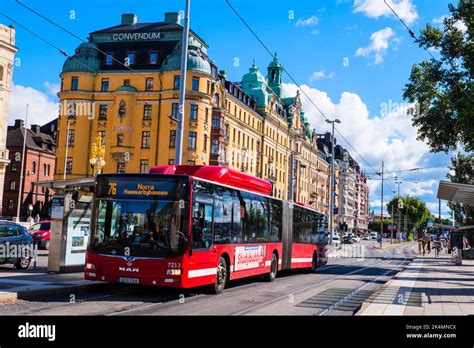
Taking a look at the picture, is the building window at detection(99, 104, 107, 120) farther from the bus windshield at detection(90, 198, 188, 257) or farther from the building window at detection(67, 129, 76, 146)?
the bus windshield at detection(90, 198, 188, 257)

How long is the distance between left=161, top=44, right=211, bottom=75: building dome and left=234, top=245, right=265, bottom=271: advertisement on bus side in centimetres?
4305

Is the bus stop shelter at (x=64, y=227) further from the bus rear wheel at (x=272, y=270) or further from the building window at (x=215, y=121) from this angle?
the building window at (x=215, y=121)

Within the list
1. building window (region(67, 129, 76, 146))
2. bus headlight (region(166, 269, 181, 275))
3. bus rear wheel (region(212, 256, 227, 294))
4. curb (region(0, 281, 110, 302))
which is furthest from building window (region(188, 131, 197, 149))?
bus headlight (region(166, 269, 181, 275))

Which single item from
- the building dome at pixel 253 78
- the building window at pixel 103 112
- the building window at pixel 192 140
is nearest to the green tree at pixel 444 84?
the building window at pixel 192 140

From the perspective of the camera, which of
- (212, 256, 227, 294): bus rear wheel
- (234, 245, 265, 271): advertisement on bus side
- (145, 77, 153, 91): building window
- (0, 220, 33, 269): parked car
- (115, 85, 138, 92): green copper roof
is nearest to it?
(212, 256, 227, 294): bus rear wheel

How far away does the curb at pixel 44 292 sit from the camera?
435 inches

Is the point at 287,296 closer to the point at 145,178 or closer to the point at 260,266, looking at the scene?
the point at 260,266

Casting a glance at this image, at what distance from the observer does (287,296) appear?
1452 centimetres

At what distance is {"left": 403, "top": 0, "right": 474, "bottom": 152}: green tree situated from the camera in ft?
94.9

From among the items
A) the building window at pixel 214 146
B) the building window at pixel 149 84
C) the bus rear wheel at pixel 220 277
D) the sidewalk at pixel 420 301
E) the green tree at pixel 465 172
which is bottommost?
the sidewalk at pixel 420 301

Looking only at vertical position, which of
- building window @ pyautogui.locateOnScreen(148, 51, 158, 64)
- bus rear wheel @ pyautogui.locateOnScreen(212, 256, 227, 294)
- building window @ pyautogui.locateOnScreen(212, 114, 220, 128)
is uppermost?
building window @ pyautogui.locateOnScreen(148, 51, 158, 64)

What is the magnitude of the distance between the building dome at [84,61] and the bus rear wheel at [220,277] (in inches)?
2052
